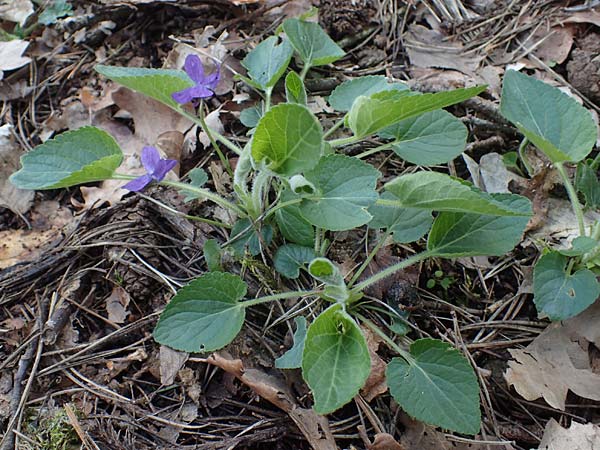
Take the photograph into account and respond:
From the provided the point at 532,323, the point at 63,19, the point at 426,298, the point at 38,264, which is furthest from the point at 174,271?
the point at 63,19

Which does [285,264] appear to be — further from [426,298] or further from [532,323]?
[532,323]

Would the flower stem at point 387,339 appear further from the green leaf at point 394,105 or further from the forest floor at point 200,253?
the green leaf at point 394,105

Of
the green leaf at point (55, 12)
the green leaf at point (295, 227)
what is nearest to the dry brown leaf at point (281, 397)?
the green leaf at point (295, 227)

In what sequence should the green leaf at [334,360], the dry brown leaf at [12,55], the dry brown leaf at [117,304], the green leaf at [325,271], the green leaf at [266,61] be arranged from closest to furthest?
the green leaf at [334,360]
the green leaf at [325,271]
the dry brown leaf at [117,304]
the green leaf at [266,61]
the dry brown leaf at [12,55]

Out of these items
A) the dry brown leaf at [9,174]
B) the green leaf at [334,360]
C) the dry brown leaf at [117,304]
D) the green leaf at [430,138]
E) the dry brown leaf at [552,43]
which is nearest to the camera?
the green leaf at [334,360]

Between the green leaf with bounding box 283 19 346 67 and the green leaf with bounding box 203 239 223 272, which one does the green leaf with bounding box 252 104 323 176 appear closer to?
the green leaf with bounding box 203 239 223 272

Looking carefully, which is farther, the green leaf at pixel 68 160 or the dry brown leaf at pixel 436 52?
the dry brown leaf at pixel 436 52
